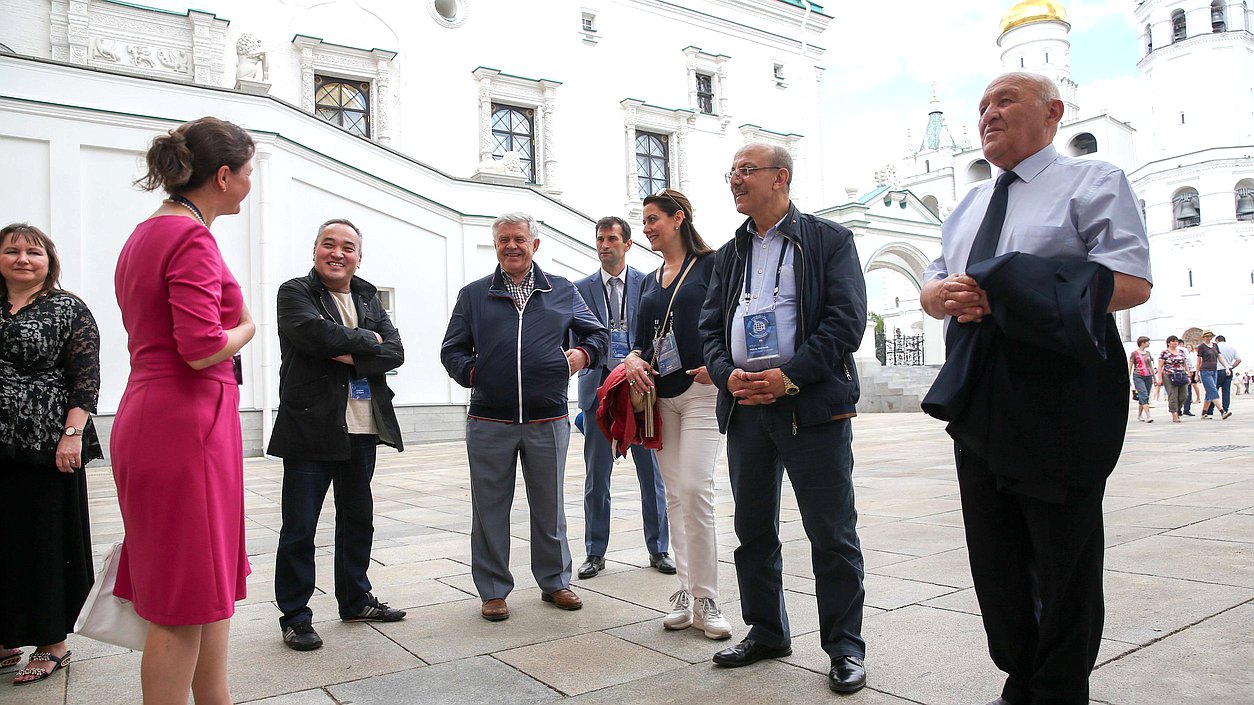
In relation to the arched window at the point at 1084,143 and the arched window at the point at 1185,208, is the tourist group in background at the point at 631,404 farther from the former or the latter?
the arched window at the point at 1084,143

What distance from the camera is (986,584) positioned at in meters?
2.87

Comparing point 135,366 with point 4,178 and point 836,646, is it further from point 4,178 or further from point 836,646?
point 4,178

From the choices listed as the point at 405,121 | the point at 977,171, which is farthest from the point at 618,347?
the point at 977,171

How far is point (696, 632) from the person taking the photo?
13.4 feet

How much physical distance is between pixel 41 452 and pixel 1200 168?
62.5 meters

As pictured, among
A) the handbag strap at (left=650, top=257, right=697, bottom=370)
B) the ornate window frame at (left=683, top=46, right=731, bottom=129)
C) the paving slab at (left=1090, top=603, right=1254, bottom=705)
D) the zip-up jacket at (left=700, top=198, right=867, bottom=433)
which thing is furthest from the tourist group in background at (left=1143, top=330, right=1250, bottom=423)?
the zip-up jacket at (left=700, top=198, right=867, bottom=433)

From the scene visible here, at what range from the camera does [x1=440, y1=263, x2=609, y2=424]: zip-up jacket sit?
4.68 m

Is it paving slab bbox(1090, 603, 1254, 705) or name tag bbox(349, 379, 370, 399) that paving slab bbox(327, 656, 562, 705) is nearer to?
name tag bbox(349, 379, 370, 399)

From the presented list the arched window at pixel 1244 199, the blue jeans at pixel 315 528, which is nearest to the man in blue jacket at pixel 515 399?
the blue jeans at pixel 315 528

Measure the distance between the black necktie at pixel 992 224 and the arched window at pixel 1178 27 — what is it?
2537 inches

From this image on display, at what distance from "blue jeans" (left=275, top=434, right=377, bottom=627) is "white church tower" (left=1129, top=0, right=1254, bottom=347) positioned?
2224 inches

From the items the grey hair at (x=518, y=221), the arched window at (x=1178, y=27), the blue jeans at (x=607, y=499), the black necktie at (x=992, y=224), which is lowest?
the blue jeans at (x=607, y=499)

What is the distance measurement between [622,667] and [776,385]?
128 cm

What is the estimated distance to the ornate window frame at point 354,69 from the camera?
63.0ft
